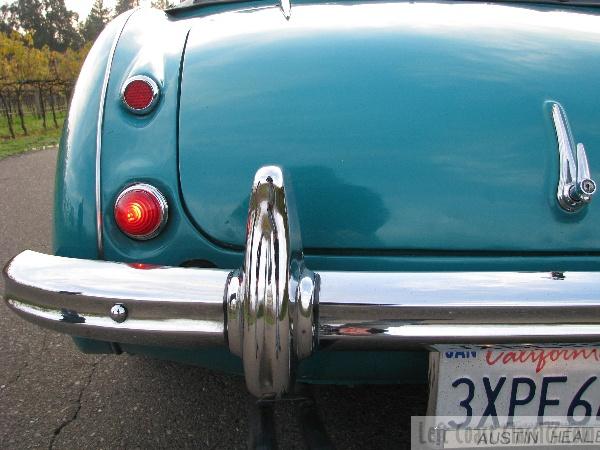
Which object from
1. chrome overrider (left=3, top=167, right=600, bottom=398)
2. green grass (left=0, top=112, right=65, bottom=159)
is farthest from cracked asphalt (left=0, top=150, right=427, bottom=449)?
green grass (left=0, top=112, right=65, bottom=159)

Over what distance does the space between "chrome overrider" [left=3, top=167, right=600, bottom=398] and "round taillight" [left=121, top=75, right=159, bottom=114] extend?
407 millimetres

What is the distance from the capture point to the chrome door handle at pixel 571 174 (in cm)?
118

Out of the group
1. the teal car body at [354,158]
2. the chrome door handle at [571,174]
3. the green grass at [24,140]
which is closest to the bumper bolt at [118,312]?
the teal car body at [354,158]

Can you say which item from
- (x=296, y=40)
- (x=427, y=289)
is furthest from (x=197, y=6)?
(x=427, y=289)

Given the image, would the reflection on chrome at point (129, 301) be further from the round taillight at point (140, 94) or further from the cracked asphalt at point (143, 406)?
the cracked asphalt at point (143, 406)

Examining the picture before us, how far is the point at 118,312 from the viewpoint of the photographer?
1.14 metres

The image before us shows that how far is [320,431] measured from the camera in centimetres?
135

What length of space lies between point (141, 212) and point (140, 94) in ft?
1.05

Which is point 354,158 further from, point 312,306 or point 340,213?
point 312,306

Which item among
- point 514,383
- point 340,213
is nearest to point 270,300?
point 340,213

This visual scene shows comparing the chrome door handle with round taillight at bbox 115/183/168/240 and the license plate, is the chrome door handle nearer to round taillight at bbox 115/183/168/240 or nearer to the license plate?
the license plate

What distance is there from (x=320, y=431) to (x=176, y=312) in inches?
19.7

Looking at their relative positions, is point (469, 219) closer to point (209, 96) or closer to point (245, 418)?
point (209, 96)

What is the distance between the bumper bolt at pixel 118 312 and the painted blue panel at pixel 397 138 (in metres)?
0.25
